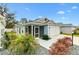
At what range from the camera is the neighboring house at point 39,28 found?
365 centimetres

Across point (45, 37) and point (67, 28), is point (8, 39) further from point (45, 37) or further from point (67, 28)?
point (67, 28)

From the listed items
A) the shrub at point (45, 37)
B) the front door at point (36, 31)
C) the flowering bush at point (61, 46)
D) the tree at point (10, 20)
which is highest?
the tree at point (10, 20)

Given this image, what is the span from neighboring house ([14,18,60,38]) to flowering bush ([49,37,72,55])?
15 centimetres

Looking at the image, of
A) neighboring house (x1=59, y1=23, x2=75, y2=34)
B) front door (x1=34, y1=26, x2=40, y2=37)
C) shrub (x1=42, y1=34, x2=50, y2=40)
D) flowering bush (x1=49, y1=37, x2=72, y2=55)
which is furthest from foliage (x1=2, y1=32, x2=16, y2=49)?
neighboring house (x1=59, y1=23, x2=75, y2=34)

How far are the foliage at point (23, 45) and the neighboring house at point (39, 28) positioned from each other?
0.10 metres

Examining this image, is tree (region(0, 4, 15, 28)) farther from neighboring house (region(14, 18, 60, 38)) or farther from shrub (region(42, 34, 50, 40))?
shrub (region(42, 34, 50, 40))

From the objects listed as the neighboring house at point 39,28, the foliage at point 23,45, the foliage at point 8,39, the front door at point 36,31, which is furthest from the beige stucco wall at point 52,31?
the foliage at point 8,39

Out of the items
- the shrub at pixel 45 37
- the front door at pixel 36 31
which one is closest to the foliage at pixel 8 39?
the front door at pixel 36 31

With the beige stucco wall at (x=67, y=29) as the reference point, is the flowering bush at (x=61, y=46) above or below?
below

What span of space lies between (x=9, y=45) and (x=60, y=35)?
85cm

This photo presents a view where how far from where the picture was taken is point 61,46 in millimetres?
3645

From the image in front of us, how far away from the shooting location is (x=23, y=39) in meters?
3.62

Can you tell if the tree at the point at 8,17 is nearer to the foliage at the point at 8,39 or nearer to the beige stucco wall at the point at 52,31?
the foliage at the point at 8,39
